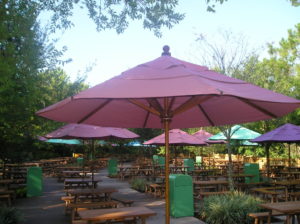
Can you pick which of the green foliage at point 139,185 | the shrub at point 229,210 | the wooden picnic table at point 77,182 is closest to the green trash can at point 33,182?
the wooden picnic table at point 77,182

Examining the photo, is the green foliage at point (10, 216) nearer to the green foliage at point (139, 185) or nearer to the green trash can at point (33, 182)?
the green trash can at point (33, 182)

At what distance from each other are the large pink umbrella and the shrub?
267 centimetres

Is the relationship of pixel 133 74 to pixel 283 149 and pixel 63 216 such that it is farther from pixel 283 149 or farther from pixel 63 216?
pixel 283 149

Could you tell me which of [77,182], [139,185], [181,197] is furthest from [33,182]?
[181,197]

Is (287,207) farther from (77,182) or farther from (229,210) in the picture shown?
(77,182)

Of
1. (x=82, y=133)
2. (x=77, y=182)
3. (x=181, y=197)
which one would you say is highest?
(x=82, y=133)

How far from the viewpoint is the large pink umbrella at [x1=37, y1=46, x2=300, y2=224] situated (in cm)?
295

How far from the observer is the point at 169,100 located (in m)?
4.59

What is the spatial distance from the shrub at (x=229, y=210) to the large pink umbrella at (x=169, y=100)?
2.67m

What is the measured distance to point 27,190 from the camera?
12258 millimetres

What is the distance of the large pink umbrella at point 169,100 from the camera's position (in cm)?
295

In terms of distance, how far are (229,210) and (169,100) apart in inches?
158

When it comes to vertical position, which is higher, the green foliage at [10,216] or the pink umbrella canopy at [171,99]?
the pink umbrella canopy at [171,99]

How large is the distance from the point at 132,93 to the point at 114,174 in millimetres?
17838
